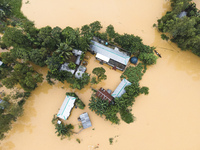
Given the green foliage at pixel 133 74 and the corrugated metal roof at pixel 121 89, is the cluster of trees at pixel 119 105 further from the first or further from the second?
the green foliage at pixel 133 74

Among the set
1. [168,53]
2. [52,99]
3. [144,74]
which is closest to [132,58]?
[144,74]

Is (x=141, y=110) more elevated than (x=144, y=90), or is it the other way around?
(x=144, y=90)

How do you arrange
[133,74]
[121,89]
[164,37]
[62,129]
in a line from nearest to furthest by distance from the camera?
[62,129]
[121,89]
[133,74]
[164,37]

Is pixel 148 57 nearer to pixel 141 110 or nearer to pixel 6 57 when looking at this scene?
pixel 141 110

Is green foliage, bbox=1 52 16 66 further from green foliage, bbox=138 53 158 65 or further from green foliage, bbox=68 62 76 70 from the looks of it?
green foliage, bbox=138 53 158 65

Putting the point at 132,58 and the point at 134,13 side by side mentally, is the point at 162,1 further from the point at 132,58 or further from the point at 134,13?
the point at 132,58

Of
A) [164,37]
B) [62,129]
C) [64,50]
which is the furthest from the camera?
[164,37]

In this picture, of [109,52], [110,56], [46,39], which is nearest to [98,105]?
[110,56]
